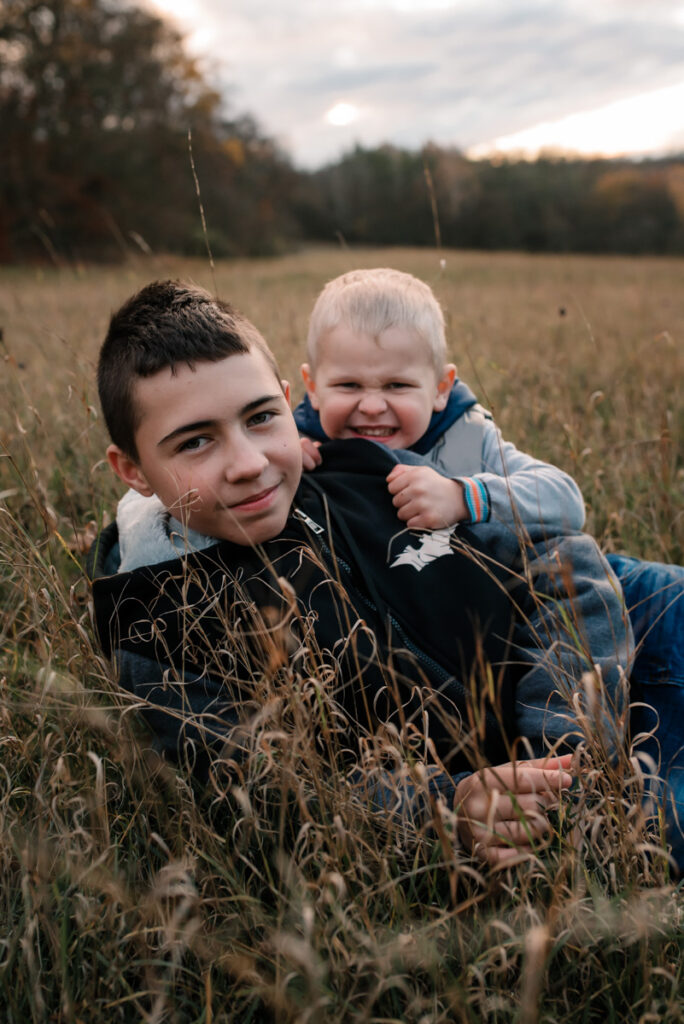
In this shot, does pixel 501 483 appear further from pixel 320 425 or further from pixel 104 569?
pixel 104 569

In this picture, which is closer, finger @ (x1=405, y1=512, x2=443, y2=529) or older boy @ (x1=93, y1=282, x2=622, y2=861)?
older boy @ (x1=93, y1=282, x2=622, y2=861)

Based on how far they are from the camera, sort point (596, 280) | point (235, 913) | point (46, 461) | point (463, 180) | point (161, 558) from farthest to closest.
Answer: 1. point (463, 180)
2. point (596, 280)
3. point (46, 461)
4. point (161, 558)
5. point (235, 913)

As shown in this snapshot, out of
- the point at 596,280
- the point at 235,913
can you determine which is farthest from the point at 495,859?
the point at 596,280

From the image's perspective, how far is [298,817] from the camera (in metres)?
1.50

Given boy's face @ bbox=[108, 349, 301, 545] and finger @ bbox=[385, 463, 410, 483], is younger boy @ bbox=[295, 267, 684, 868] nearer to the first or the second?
finger @ bbox=[385, 463, 410, 483]

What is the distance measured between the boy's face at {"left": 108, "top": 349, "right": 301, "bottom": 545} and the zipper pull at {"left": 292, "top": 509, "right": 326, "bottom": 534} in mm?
59

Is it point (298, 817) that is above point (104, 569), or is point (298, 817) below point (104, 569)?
below

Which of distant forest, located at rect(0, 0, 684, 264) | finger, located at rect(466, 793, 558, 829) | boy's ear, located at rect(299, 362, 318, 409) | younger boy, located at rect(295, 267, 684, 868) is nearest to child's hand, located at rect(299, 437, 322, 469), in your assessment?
younger boy, located at rect(295, 267, 684, 868)

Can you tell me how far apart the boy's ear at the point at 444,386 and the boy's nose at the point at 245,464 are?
Result: 0.88m

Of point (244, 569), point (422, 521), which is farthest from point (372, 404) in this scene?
point (244, 569)

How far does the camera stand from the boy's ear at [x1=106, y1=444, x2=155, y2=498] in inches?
74.8

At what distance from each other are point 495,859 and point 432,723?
410 mm

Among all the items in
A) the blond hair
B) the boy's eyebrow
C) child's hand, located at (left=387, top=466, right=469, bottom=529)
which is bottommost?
child's hand, located at (left=387, top=466, right=469, bottom=529)

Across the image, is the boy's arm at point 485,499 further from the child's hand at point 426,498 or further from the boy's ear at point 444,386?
the boy's ear at point 444,386
